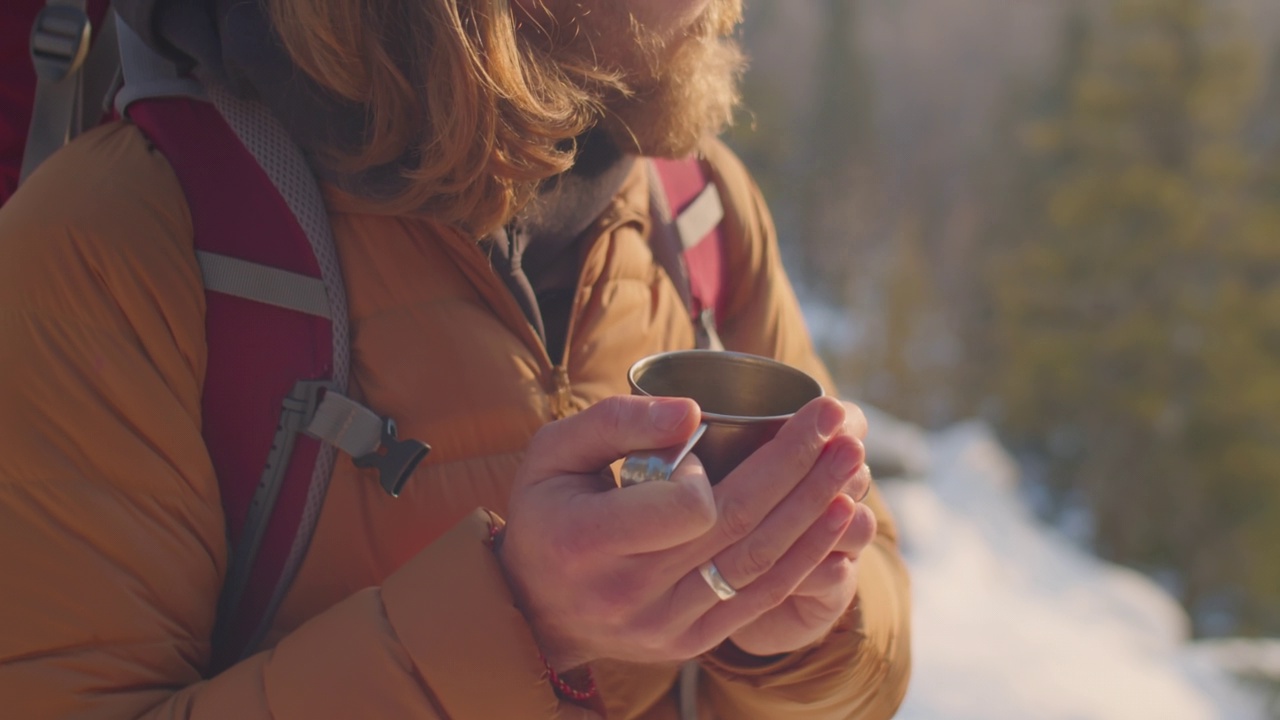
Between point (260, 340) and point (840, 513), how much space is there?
0.73 meters

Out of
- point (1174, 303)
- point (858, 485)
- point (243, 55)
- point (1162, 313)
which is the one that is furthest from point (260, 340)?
point (1162, 313)

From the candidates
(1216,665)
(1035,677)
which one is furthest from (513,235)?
(1216,665)

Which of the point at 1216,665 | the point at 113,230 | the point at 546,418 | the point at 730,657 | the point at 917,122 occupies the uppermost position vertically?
the point at 113,230

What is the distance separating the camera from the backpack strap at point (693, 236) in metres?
1.72

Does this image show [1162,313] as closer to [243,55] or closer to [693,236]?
[693,236]

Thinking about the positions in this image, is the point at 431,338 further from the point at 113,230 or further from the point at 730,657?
the point at 730,657

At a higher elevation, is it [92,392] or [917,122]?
[92,392]

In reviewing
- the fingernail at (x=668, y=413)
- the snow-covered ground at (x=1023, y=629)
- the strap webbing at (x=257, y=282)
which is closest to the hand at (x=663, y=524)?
the fingernail at (x=668, y=413)

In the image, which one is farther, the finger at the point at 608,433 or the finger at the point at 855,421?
the finger at the point at 855,421

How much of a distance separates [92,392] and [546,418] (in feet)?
1.85

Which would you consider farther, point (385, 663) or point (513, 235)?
point (513, 235)

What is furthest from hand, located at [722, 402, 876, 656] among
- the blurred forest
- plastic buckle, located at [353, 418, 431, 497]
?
the blurred forest

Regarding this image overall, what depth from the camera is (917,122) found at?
52.8m

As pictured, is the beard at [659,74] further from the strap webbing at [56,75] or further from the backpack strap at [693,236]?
the strap webbing at [56,75]
